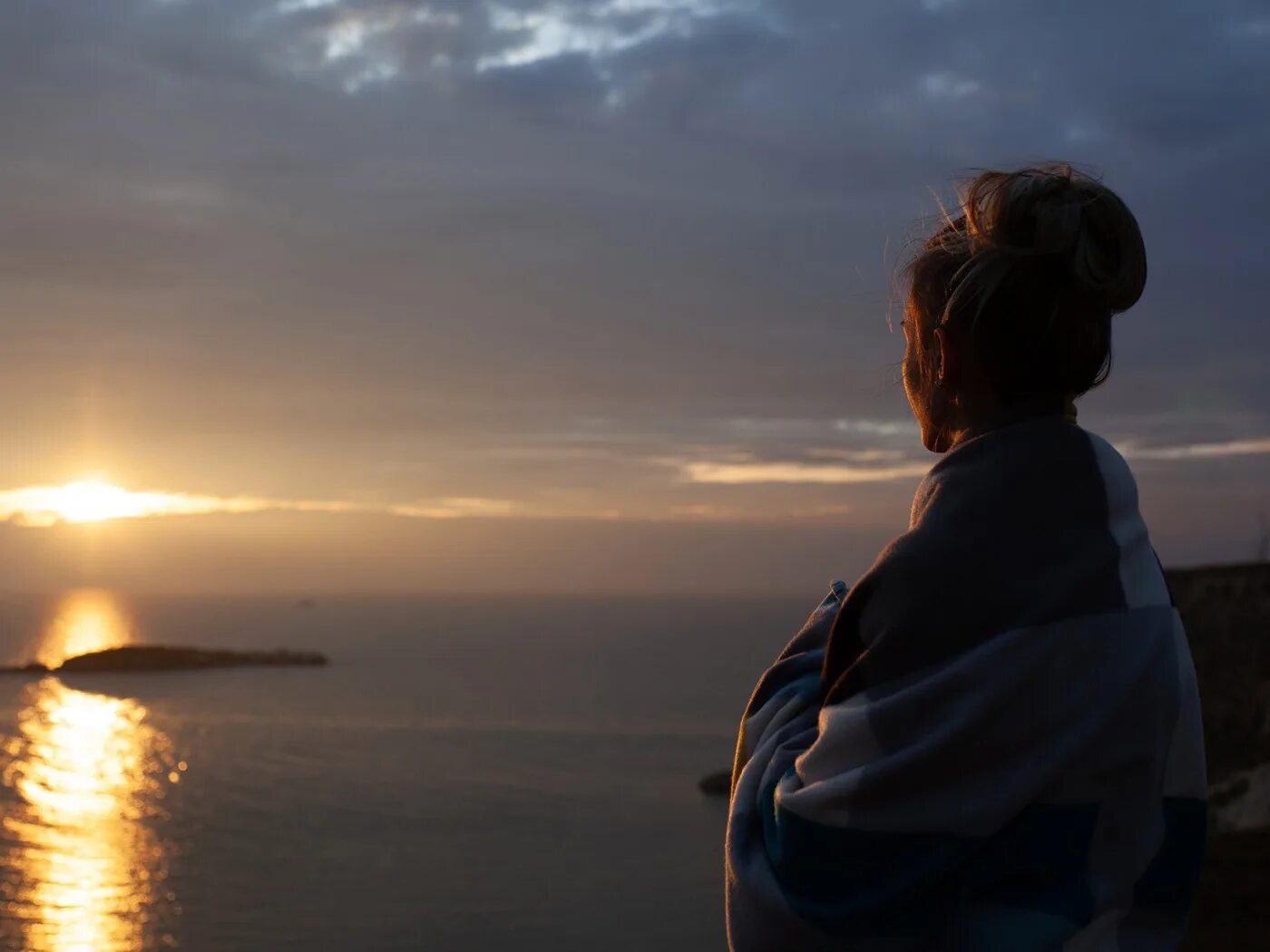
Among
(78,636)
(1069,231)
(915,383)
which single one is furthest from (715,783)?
(78,636)

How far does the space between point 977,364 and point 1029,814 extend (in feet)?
1.77

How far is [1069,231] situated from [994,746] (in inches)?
23.8

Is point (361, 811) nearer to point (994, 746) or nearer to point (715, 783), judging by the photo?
point (715, 783)

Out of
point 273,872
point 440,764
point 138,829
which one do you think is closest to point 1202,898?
point 273,872

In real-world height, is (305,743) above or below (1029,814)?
below

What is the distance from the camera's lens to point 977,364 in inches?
57.6

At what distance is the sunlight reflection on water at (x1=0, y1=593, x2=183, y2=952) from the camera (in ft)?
102

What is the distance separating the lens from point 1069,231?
138 centimetres

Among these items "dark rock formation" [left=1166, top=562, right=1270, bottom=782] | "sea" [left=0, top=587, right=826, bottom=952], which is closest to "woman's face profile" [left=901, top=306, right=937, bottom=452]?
"dark rock formation" [left=1166, top=562, right=1270, bottom=782]

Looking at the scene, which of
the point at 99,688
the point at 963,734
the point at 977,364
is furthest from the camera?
the point at 99,688

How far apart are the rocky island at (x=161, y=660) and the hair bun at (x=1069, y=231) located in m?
93.6

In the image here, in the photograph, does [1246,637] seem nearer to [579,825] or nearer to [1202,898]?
[1202,898]

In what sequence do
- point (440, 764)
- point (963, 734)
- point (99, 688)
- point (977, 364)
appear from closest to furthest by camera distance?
point (963, 734)
point (977, 364)
point (440, 764)
point (99, 688)

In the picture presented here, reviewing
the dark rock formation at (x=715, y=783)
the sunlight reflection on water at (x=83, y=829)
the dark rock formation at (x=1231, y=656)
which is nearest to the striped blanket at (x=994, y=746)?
the dark rock formation at (x=1231, y=656)
